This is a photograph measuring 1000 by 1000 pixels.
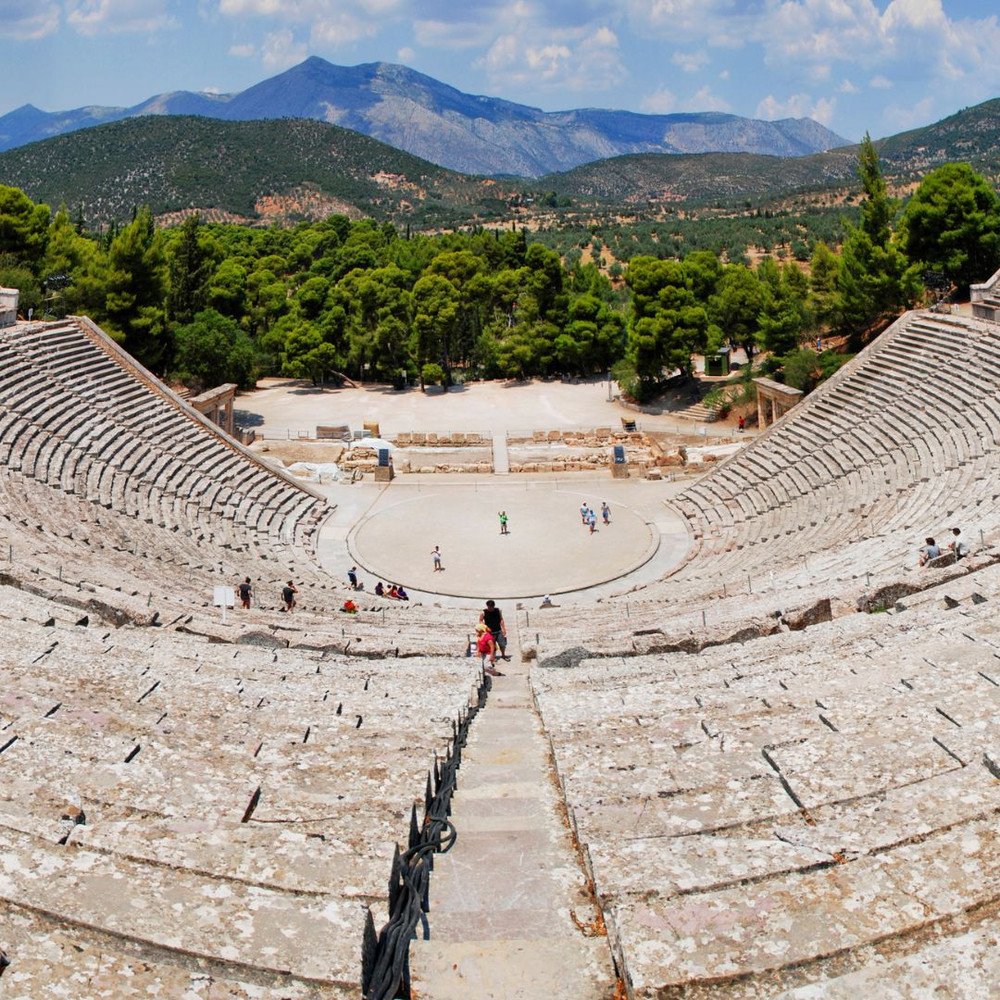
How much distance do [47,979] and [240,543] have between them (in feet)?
67.1

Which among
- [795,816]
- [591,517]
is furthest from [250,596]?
[795,816]

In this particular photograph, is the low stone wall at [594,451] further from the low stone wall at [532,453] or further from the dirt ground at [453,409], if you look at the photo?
the dirt ground at [453,409]

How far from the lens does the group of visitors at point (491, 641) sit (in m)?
14.0

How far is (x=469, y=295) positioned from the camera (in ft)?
168

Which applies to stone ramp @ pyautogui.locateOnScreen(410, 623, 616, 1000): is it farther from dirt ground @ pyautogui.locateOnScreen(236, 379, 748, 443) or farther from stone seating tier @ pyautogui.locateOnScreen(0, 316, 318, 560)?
dirt ground @ pyautogui.locateOnScreen(236, 379, 748, 443)

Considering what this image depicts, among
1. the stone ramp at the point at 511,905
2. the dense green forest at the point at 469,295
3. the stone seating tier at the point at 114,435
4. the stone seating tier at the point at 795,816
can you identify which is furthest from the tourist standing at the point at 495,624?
the dense green forest at the point at 469,295

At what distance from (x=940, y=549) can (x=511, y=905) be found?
12.8 metres

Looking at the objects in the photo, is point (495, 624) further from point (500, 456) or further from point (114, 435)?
point (500, 456)

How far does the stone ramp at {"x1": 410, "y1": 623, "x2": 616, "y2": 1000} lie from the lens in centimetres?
507

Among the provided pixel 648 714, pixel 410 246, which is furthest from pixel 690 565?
pixel 410 246

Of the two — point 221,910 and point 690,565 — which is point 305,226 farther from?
point 221,910

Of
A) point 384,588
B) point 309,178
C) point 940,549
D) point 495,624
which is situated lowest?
point 384,588

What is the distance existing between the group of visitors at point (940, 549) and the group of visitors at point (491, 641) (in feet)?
21.6

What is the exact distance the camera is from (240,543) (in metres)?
24.4
